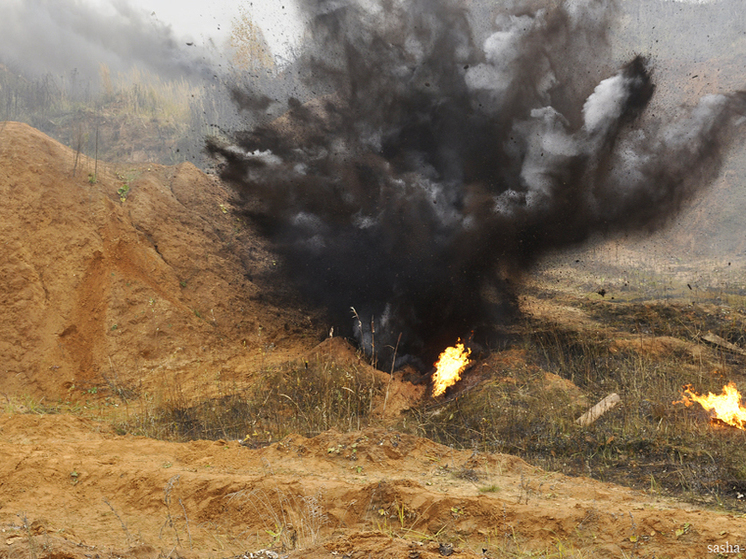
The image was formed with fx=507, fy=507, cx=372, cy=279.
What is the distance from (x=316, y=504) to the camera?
4246 millimetres

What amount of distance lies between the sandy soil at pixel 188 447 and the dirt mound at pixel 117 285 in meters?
0.03

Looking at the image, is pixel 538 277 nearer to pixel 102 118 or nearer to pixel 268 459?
pixel 268 459

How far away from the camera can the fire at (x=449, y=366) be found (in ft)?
25.7

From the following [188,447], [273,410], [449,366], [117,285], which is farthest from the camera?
[117,285]

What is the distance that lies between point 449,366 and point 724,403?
→ 3620mm

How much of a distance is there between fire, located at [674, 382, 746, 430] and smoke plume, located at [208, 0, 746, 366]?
11.0 feet

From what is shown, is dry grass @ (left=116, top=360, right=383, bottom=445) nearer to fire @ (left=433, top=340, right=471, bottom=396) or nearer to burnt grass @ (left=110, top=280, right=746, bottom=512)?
burnt grass @ (left=110, top=280, right=746, bottom=512)

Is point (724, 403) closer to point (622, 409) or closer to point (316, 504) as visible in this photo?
point (622, 409)

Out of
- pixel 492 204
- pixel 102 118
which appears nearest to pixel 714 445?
pixel 492 204

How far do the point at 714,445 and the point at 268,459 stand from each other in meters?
4.76

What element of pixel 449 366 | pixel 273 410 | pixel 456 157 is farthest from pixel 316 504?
pixel 456 157

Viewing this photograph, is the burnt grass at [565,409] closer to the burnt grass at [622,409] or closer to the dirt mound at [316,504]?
the burnt grass at [622,409]

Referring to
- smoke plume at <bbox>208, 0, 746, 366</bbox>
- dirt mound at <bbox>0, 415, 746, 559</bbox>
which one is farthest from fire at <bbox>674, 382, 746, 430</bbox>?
smoke plume at <bbox>208, 0, 746, 366</bbox>

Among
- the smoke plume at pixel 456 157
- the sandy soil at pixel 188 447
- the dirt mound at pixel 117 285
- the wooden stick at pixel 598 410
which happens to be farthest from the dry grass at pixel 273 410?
the wooden stick at pixel 598 410
